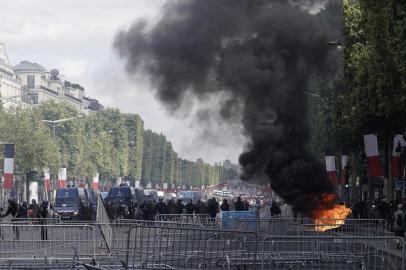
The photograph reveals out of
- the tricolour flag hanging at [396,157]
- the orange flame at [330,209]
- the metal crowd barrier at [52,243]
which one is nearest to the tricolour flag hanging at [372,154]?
the tricolour flag hanging at [396,157]

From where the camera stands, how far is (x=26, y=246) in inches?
1064

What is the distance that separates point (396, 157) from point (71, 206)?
112 feet

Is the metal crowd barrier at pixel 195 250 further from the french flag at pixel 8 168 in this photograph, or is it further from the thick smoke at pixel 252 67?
the french flag at pixel 8 168

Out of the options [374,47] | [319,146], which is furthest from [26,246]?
[319,146]

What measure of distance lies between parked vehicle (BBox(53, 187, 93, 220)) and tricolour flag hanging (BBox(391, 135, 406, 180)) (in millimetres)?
25589

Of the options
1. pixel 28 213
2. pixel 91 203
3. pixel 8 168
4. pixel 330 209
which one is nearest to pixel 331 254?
pixel 330 209

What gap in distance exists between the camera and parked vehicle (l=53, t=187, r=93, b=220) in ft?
268

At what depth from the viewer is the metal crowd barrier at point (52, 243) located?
84.2 feet

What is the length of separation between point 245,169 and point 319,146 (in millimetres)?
36306

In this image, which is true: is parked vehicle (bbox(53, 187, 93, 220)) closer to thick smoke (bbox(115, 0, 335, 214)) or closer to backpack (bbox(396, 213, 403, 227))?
thick smoke (bbox(115, 0, 335, 214))

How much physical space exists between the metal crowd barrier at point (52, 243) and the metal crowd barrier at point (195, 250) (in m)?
5.55

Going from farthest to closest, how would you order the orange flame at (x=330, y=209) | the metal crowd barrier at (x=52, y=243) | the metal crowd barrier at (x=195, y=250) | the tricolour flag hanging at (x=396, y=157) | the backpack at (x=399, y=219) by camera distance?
the tricolour flag hanging at (x=396, y=157) < the orange flame at (x=330, y=209) < the backpack at (x=399, y=219) < the metal crowd barrier at (x=52, y=243) < the metal crowd barrier at (x=195, y=250)

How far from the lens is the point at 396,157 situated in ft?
188

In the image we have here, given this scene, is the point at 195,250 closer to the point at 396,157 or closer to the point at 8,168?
the point at 396,157
